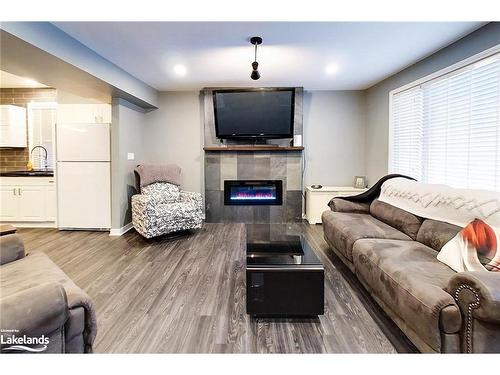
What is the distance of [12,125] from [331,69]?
5461 mm

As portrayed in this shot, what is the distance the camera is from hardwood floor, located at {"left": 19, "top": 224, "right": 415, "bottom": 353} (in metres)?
1.82

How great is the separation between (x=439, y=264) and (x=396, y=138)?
2.86 meters

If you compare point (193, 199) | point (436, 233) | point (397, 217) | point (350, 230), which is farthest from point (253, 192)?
point (436, 233)

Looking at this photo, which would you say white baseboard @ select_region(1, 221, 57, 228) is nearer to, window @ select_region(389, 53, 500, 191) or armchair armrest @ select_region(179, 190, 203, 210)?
armchair armrest @ select_region(179, 190, 203, 210)

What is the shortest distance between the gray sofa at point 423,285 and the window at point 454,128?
753 millimetres

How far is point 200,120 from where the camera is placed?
17.6 feet

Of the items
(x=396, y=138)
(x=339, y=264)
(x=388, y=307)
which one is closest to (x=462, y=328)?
(x=388, y=307)

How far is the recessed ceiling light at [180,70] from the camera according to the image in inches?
150

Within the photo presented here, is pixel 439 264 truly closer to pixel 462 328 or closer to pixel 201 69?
pixel 462 328

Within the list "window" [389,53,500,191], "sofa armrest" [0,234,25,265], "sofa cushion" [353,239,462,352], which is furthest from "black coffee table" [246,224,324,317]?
"window" [389,53,500,191]

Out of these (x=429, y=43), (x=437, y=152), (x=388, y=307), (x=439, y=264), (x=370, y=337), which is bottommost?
(x=370, y=337)

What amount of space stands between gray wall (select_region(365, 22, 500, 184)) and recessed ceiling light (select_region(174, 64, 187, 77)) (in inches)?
120

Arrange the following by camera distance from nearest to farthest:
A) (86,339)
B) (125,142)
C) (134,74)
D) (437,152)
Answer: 1. (86,339)
2. (437,152)
3. (134,74)
4. (125,142)

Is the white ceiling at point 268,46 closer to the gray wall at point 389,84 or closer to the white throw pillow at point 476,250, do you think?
the gray wall at point 389,84
